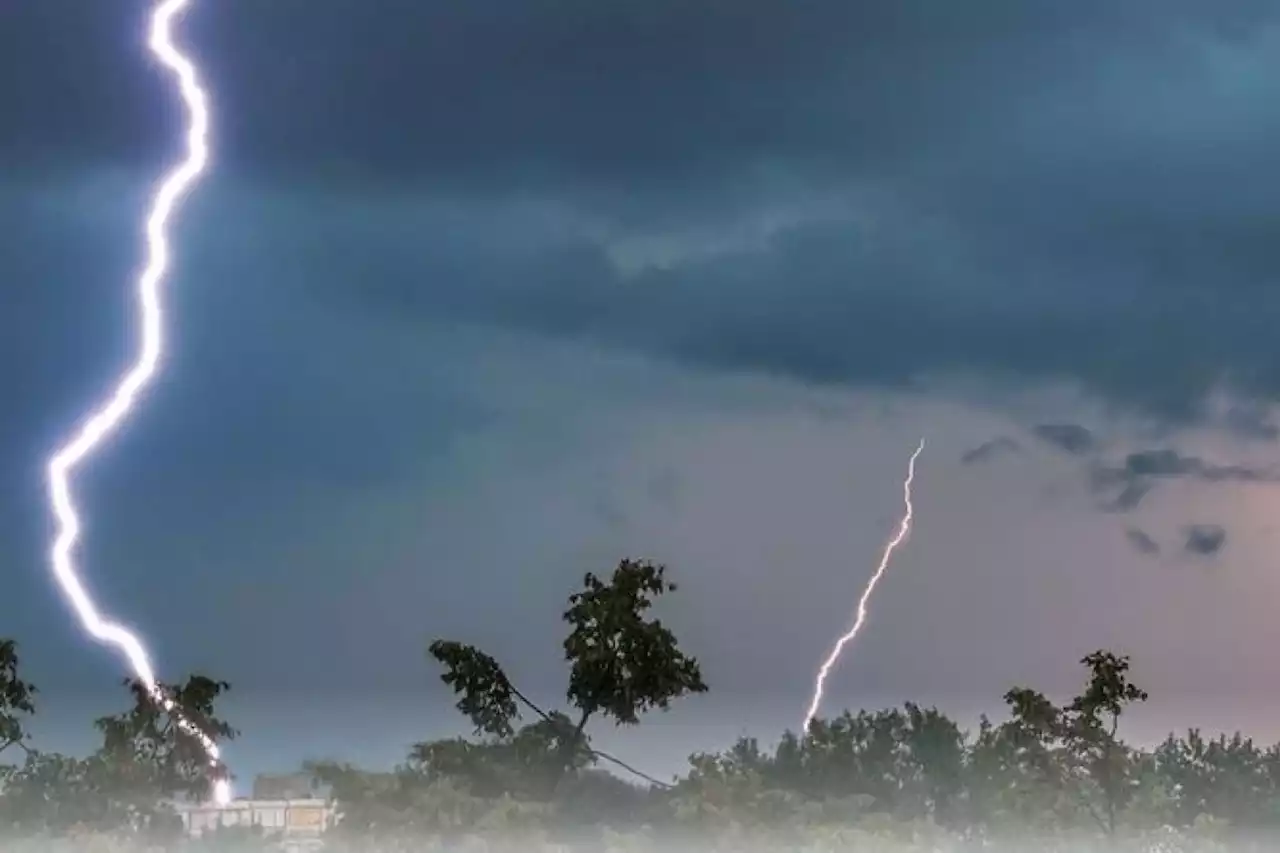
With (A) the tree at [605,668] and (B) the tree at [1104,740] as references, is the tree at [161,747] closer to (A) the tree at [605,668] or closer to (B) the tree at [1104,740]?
(A) the tree at [605,668]

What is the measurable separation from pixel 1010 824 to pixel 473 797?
1.41m

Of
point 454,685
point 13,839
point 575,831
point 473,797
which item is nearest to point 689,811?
point 575,831

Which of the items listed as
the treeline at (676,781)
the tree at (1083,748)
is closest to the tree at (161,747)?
the treeline at (676,781)

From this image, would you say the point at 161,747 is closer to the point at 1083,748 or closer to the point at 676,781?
the point at 676,781

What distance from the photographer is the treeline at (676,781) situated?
10.3 ft

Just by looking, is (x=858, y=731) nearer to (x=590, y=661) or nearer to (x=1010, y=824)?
(x=1010, y=824)

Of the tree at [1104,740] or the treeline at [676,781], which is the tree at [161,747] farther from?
the tree at [1104,740]

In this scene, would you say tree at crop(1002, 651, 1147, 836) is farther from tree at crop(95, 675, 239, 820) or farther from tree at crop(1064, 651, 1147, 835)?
tree at crop(95, 675, 239, 820)

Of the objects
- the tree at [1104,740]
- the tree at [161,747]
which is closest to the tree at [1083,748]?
the tree at [1104,740]

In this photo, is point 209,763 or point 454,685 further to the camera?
point 454,685

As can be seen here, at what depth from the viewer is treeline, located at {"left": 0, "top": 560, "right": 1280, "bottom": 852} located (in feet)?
10.3

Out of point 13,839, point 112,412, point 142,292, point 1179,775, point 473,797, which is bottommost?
point 13,839

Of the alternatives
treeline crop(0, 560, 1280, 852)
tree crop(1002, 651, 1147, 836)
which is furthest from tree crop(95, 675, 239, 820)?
tree crop(1002, 651, 1147, 836)

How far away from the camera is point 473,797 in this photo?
328 centimetres
